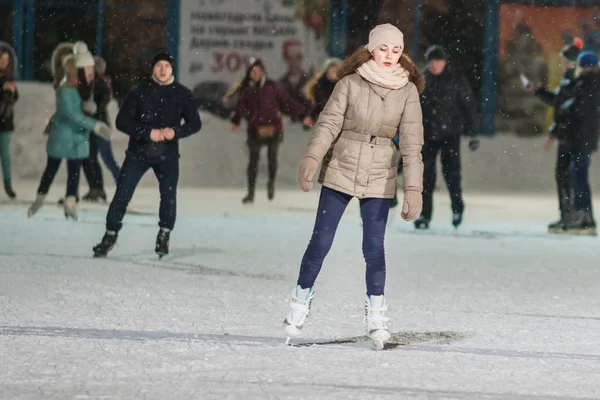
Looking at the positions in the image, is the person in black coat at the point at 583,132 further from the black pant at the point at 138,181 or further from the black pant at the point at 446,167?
the black pant at the point at 138,181

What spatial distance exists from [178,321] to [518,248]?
5472 mm

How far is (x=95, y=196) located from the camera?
15.8 m

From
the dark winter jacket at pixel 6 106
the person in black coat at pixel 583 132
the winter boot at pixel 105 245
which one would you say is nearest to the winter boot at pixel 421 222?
the person in black coat at pixel 583 132

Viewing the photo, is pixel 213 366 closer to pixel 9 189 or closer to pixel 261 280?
pixel 261 280

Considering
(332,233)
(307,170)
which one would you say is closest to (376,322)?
(332,233)

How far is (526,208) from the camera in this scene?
17.5 meters

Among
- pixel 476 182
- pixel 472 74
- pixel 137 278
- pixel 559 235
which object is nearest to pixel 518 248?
pixel 559 235

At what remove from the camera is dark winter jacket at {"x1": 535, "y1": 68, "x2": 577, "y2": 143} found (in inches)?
540

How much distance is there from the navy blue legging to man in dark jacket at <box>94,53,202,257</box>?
329 cm

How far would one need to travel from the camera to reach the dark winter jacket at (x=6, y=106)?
52.1 ft

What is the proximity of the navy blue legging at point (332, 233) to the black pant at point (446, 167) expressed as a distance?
21.7ft

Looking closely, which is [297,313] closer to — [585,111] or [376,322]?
[376,322]

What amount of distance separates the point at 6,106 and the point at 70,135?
2989mm

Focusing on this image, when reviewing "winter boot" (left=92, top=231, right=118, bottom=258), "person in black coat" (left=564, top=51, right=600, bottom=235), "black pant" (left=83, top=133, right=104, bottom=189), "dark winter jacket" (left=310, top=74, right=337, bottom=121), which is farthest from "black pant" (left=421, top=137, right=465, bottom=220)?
"winter boot" (left=92, top=231, right=118, bottom=258)
